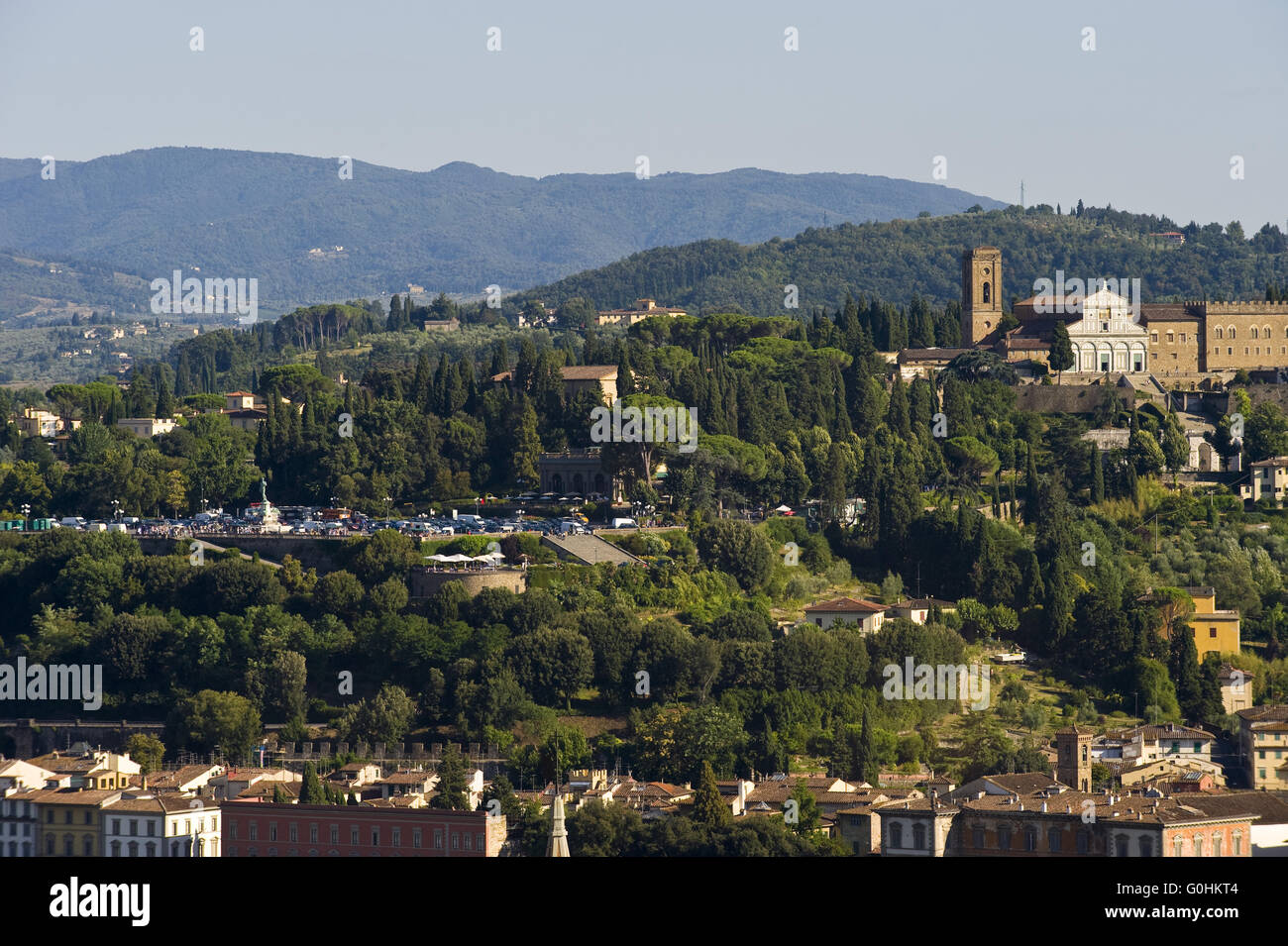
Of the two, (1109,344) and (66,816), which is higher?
(1109,344)

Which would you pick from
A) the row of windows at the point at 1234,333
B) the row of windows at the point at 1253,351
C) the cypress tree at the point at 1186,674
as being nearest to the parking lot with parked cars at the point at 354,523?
the cypress tree at the point at 1186,674

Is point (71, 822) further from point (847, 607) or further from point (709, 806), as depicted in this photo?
point (847, 607)

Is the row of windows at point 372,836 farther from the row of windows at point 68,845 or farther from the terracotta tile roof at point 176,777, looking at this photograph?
the terracotta tile roof at point 176,777

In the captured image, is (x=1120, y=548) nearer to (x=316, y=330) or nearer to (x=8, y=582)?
(x=8, y=582)

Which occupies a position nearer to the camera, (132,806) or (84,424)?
(132,806)

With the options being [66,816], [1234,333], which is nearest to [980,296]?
[1234,333]
